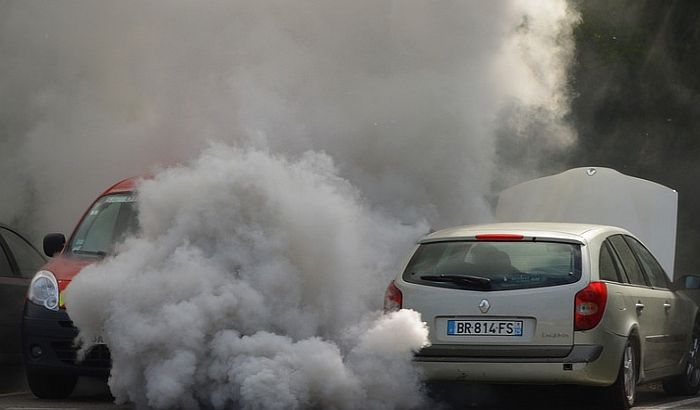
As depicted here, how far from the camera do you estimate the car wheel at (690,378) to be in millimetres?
11961

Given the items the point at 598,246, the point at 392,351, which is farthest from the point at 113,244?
the point at 598,246

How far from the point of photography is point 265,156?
34.5ft

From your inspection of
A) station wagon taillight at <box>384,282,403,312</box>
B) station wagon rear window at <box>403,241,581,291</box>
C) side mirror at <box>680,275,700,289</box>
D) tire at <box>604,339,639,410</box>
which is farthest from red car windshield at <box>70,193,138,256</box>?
side mirror at <box>680,275,700,289</box>

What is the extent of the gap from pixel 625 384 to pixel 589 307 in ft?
2.49

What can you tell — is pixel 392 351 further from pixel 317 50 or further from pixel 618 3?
pixel 618 3

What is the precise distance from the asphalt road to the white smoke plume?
0.91 m

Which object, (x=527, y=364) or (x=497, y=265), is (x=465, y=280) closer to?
(x=497, y=265)

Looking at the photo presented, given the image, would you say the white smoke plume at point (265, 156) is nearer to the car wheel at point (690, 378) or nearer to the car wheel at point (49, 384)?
the car wheel at point (49, 384)

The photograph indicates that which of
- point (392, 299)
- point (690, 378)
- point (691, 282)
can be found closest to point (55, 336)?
point (392, 299)

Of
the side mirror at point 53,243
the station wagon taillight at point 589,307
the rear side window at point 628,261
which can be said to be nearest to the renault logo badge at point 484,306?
the station wagon taillight at point 589,307

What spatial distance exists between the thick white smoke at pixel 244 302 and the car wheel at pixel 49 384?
1.20 m

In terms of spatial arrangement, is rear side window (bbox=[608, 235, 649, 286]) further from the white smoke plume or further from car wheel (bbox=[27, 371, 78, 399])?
car wheel (bbox=[27, 371, 78, 399])

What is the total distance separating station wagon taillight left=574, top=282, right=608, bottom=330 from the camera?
31.3ft

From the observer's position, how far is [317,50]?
44.1 feet
